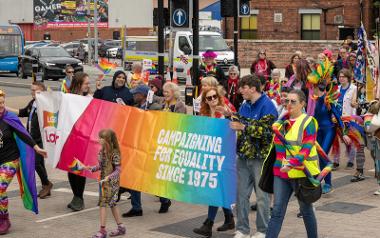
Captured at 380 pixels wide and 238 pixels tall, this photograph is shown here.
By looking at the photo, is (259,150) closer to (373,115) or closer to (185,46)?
(373,115)

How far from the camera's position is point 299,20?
49.1 metres

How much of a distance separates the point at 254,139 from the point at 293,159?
97 centimetres

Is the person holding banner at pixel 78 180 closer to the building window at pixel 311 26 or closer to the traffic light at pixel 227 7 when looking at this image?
the traffic light at pixel 227 7

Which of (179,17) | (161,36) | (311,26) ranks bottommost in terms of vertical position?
(161,36)

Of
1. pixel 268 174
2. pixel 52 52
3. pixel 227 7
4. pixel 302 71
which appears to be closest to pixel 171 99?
pixel 302 71

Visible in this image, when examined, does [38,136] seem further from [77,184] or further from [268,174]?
[268,174]

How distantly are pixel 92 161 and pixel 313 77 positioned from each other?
321cm

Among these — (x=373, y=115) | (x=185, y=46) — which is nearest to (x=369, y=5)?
(x=185, y=46)

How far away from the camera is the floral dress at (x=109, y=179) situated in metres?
9.61

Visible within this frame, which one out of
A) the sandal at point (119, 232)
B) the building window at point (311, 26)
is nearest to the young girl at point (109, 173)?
the sandal at point (119, 232)

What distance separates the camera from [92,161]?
11.3 metres

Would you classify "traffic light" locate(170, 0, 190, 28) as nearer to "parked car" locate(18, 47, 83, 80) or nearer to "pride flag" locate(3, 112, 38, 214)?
"pride flag" locate(3, 112, 38, 214)

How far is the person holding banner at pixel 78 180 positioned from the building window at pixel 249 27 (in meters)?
38.7

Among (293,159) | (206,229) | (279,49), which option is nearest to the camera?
(293,159)
